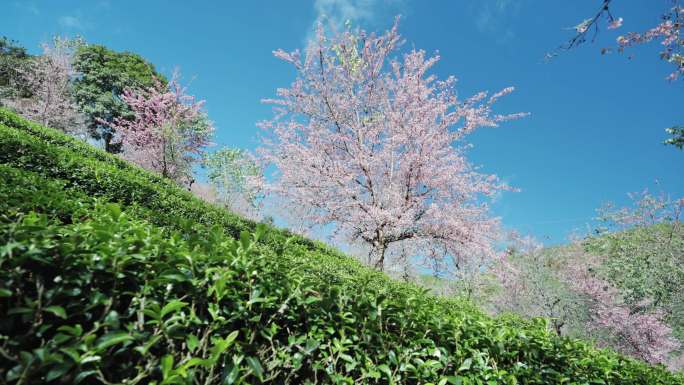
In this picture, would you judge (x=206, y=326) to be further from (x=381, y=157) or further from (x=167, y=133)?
(x=167, y=133)

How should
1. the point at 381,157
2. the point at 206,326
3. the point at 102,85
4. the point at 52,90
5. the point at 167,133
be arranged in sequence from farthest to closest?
the point at 102,85
the point at 52,90
the point at 167,133
the point at 381,157
the point at 206,326

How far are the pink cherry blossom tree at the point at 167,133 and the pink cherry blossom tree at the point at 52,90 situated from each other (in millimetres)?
4768

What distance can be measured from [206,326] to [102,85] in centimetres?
3615

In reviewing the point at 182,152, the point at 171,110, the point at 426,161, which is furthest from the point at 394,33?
the point at 182,152

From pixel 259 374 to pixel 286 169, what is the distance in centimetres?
1111

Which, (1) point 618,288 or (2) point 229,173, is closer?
(1) point 618,288

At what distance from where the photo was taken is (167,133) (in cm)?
1991

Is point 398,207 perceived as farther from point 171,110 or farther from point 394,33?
point 171,110

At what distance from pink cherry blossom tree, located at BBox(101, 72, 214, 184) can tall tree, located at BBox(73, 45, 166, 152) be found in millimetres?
3289

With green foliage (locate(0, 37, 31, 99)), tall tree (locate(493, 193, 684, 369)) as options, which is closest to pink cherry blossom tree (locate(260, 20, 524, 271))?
tall tree (locate(493, 193, 684, 369))

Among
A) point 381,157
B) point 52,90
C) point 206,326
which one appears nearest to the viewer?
point 206,326

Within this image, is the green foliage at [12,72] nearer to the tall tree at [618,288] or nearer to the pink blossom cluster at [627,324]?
the tall tree at [618,288]

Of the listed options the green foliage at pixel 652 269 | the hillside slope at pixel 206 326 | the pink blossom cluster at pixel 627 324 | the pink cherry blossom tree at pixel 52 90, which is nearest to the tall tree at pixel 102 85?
the pink cherry blossom tree at pixel 52 90

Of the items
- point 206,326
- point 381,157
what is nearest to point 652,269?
point 381,157
